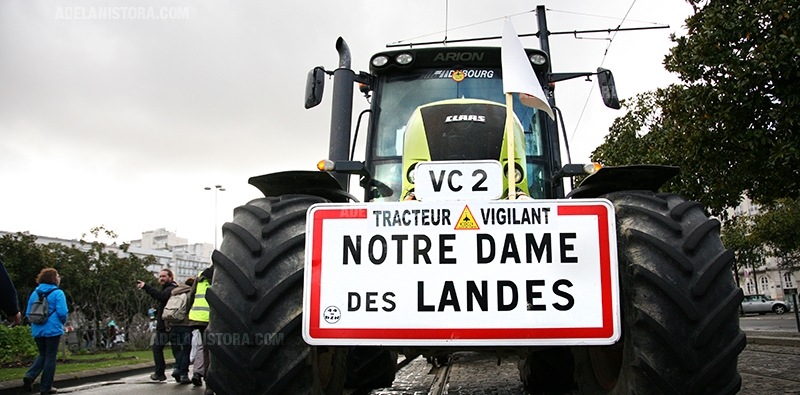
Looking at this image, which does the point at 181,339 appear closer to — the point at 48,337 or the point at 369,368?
the point at 48,337

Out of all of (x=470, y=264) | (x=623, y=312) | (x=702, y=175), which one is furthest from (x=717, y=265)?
(x=702, y=175)

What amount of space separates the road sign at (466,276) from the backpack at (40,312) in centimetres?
675

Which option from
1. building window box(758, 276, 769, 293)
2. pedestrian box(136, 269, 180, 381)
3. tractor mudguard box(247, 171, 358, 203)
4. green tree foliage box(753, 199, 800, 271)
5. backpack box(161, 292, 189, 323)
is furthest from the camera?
building window box(758, 276, 769, 293)

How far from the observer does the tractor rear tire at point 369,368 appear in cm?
487

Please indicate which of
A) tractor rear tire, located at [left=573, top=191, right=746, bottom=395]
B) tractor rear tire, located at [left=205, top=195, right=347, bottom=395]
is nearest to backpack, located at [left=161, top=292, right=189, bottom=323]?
tractor rear tire, located at [left=205, top=195, right=347, bottom=395]

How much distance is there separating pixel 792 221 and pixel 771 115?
77.2ft

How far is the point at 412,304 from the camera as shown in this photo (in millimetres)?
2725

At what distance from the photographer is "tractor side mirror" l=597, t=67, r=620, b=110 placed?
16.5ft

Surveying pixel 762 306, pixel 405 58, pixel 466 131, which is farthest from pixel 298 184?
pixel 762 306

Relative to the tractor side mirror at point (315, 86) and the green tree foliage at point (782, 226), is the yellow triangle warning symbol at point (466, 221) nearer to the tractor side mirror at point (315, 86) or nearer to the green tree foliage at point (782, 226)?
the tractor side mirror at point (315, 86)

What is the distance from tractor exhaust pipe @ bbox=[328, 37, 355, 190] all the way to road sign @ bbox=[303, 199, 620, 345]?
2020mm

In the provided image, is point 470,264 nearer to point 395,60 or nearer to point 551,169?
point 551,169

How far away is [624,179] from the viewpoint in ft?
10.8

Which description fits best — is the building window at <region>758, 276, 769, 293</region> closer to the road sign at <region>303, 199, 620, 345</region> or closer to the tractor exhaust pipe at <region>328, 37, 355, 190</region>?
the tractor exhaust pipe at <region>328, 37, 355, 190</region>
